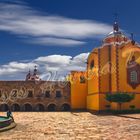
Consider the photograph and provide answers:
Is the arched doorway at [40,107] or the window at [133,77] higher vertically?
the window at [133,77]

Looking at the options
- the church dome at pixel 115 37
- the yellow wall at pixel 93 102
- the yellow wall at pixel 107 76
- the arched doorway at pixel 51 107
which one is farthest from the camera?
the arched doorway at pixel 51 107

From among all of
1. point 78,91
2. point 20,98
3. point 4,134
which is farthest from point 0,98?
point 4,134

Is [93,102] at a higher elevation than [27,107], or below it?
higher

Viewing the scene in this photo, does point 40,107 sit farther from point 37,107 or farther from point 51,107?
point 51,107

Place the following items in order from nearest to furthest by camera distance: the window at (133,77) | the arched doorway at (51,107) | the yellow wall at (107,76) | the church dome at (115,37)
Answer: the yellow wall at (107,76) → the window at (133,77) → the church dome at (115,37) → the arched doorway at (51,107)

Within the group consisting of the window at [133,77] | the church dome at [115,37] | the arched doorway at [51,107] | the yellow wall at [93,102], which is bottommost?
the arched doorway at [51,107]

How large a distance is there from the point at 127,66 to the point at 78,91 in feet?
→ 31.7

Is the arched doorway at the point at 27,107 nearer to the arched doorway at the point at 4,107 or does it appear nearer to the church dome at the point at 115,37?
the arched doorway at the point at 4,107

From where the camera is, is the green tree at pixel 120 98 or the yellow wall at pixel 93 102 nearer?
the green tree at pixel 120 98

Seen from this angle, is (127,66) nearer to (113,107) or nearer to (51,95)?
(113,107)

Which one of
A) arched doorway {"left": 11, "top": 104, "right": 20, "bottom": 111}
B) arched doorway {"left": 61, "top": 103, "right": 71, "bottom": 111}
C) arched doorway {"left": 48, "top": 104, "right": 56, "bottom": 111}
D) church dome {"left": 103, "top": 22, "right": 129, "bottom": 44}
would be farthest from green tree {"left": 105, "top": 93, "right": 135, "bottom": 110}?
arched doorway {"left": 11, "top": 104, "right": 20, "bottom": 111}

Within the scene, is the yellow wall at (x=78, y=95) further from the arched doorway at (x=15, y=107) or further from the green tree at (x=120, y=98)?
the green tree at (x=120, y=98)

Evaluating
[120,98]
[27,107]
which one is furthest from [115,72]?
[27,107]

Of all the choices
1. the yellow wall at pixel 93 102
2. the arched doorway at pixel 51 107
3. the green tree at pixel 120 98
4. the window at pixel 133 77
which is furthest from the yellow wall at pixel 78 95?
the green tree at pixel 120 98
